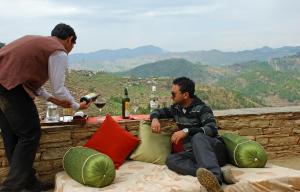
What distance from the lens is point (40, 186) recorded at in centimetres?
411

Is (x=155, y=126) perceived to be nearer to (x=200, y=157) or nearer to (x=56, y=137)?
(x=200, y=157)

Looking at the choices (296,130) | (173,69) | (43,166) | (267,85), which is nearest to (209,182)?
(43,166)

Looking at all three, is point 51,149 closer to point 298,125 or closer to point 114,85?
point 298,125

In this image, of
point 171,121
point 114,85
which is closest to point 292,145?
point 171,121

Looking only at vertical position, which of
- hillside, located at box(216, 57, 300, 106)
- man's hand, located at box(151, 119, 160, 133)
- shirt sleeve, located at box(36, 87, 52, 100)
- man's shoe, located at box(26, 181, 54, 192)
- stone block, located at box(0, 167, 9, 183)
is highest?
shirt sleeve, located at box(36, 87, 52, 100)

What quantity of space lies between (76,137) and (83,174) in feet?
2.78

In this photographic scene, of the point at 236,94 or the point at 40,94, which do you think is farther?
the point at 236,94

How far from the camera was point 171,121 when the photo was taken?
186 inches

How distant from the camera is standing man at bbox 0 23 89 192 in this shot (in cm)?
350

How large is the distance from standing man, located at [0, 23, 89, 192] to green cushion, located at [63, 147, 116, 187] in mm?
376

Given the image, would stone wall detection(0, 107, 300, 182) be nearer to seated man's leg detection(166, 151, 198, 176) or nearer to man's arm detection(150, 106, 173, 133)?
man's arm detection(150, 106, 173, 133)

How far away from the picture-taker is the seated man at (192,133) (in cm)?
384

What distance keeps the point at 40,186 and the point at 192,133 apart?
4.68 ft

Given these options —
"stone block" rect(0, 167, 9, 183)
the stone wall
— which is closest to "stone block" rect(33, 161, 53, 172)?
the stone wall
